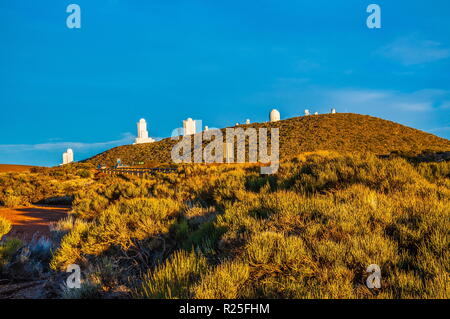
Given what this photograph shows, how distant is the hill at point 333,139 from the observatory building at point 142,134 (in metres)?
6.22

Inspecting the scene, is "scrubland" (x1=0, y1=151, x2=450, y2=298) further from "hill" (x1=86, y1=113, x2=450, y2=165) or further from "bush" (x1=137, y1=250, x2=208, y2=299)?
"hill" (x1=86, y1=113, x2=450, y2=165)

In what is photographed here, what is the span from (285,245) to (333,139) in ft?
182

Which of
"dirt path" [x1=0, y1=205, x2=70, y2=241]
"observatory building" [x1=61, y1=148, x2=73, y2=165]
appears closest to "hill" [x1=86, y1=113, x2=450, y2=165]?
"observatory building" [x1=61, y1=148, x2=73, y2=165]

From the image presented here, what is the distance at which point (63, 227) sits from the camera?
7.43 metres

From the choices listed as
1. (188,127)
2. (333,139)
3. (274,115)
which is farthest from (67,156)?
(333,139)

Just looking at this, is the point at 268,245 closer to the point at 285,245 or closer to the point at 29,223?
the point at 285,245

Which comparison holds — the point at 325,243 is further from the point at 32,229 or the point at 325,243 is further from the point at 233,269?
the point at 32,229

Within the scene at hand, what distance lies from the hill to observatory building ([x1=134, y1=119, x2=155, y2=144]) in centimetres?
622

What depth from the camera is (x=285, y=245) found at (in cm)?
336

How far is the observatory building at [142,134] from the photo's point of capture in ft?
280

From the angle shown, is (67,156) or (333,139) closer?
(333,139)

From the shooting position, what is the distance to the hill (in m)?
50.6
